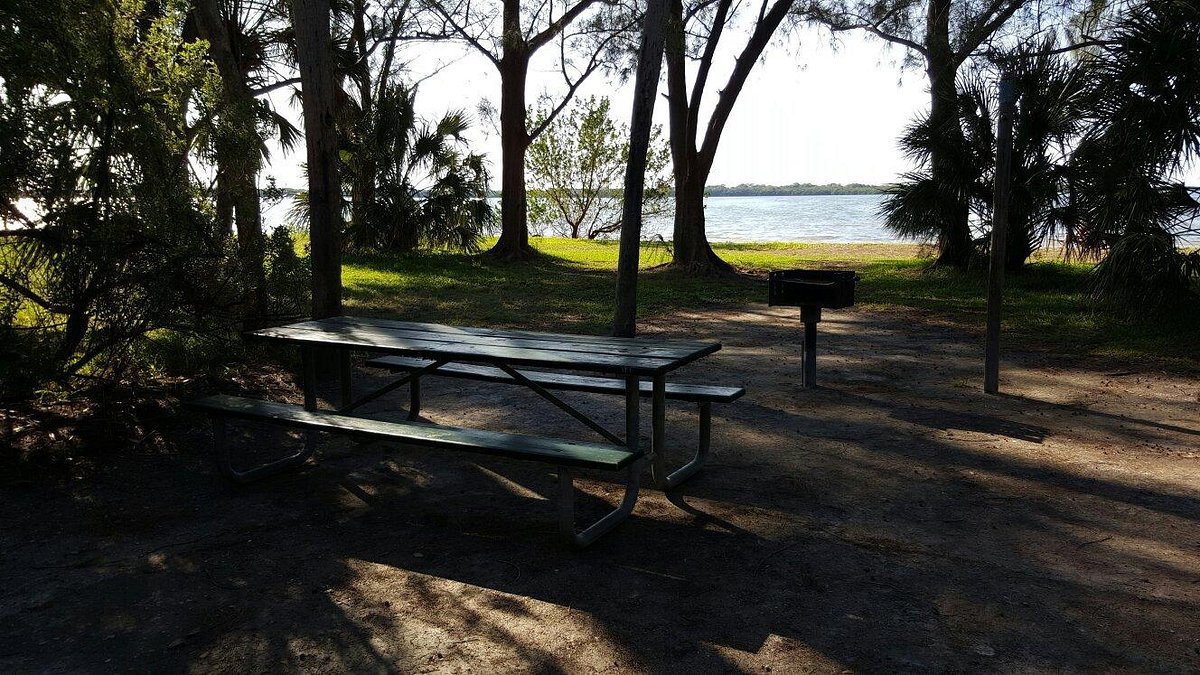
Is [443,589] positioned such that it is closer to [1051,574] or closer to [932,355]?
→ [1051,574]

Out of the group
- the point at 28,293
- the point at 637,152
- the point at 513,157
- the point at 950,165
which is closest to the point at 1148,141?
the point at 637,152

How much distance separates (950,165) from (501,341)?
11237 millimetres

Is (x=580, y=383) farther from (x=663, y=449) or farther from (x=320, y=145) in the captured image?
(x=320, y=145)

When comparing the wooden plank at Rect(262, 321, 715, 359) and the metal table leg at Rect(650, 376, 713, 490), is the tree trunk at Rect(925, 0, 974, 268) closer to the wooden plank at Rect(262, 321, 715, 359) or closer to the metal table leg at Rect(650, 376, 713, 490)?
the metal table leg at Rect(650, 376, 713, 490)

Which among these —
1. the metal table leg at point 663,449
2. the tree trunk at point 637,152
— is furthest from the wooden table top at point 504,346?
the tree trunk at point 637,152

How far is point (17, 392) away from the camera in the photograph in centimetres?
499

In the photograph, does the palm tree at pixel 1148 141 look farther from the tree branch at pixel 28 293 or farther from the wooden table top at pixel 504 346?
the tree branch at pixel 28 293

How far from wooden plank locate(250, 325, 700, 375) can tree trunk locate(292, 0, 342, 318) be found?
2.18 m

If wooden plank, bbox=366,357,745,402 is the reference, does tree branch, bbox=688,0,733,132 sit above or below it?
above

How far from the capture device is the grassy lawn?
877cm

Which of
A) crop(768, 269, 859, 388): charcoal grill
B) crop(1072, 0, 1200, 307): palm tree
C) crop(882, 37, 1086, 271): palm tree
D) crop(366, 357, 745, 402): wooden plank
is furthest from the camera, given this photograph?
crop(882, 37, 1086, 271): palm tree

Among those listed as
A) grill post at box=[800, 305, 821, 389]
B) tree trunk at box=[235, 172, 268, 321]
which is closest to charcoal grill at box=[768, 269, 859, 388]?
grill post at box=[800, 305, 821, 389]

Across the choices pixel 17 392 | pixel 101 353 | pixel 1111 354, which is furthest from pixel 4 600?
pixel 1111 354

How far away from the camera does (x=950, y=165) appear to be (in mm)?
13898
